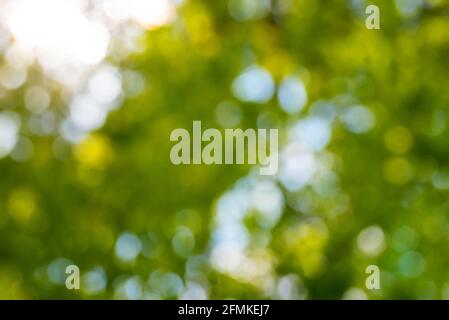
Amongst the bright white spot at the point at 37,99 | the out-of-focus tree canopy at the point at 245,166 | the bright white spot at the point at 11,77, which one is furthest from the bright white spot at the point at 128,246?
the bright white spot at the point at 11,77

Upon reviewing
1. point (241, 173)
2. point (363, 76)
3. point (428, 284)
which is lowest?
point (428, 284)

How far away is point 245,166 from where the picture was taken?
5.46 m

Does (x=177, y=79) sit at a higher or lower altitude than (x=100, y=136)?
higher

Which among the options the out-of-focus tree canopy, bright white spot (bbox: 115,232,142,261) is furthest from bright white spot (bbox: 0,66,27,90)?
bright white spot (bbox: 115,232,142,261)

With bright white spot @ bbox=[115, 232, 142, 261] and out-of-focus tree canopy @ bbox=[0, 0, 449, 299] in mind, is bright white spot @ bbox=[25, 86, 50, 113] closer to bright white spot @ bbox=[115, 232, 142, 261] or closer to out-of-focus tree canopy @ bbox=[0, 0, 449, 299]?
out-of-focus tree canopy @ bbox=[0, 0, 449, 299]

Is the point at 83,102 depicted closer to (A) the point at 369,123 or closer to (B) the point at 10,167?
(B) the point at 10,167

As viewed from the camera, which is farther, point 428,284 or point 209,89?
point 209,89

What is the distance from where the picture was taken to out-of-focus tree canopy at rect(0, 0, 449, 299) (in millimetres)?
5250

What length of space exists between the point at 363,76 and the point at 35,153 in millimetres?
2451

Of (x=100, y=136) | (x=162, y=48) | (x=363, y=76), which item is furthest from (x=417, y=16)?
(x=100, y=136)

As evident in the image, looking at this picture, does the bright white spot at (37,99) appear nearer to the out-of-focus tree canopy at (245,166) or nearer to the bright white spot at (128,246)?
the out-of-focus tree canopy at (245,166)

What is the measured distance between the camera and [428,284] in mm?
5195

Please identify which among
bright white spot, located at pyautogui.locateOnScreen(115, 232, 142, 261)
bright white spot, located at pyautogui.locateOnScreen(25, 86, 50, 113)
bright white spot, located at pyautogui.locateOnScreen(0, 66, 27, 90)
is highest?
bright white spot, located at pyautogui.locateOnScreen(0, 66, 27, 90)

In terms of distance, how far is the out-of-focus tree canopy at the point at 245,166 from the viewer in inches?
207
